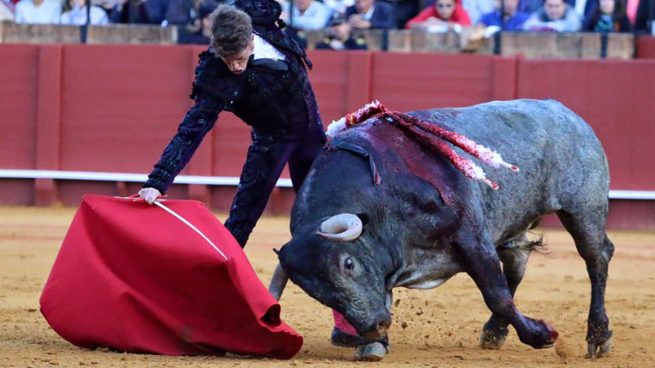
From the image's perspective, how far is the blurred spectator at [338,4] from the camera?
11.4 meters

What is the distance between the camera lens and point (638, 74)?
10.9 m

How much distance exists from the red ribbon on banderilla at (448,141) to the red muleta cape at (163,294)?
80 centimetres

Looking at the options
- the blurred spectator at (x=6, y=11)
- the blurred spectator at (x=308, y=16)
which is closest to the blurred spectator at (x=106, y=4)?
the blurred spectator at (x=6, y=11)

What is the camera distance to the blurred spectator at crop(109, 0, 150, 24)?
39.5 ft

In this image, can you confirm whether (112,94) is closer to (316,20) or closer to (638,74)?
(316,20)

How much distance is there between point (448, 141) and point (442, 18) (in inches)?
226

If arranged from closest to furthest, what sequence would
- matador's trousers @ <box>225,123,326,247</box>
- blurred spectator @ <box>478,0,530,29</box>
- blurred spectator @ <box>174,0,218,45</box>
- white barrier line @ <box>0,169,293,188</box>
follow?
matador's trousers @ <box>225,123,326,247</box>
blurred spectator @ <box>478,0,530,29</box>
blurred spectator @ <box>174,0,218,45</box>
white barrier line @ <box>0,169,293,188</box>

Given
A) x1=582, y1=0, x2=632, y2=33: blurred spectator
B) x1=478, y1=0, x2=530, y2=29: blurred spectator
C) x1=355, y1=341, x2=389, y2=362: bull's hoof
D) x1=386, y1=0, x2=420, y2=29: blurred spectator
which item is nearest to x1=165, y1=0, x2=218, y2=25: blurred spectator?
x1=386, y1=0, x2=420, y2=29: blurred spectator

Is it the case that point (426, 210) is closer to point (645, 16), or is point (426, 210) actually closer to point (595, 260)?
point (595, 260)

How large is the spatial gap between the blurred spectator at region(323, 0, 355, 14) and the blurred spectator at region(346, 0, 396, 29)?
0.08m

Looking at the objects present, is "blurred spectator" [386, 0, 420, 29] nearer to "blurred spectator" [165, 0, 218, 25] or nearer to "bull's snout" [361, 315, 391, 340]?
"blurred spectator" [165, 0, 218, 25]

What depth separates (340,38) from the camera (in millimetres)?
11422

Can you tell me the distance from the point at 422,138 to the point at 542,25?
235 inches

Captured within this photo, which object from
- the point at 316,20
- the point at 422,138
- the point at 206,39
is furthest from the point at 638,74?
A: the point at 422,138
